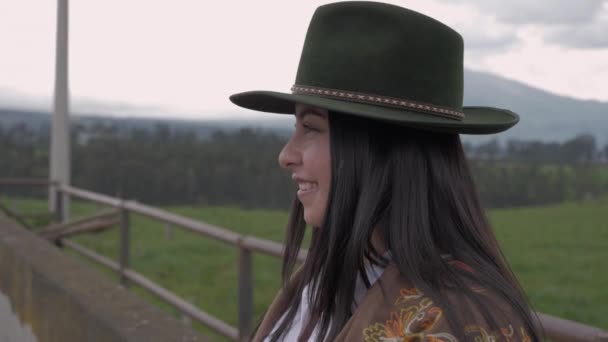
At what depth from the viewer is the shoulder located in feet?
3.91

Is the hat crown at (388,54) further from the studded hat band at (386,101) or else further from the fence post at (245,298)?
the fence post at (245,298)

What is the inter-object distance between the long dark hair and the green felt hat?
48 mm

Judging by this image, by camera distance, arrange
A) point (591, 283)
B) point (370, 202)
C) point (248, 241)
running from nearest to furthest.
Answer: point (370, 202)
point (248, 241)
point (591, 283)

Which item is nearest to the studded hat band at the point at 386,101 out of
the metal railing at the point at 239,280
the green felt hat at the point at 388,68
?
the green felt hat at the point at 388,68

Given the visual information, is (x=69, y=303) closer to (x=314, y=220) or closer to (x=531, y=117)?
(x=314, y=220)

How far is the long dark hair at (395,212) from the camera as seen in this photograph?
52.9 inches

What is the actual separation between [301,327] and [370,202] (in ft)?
1.22

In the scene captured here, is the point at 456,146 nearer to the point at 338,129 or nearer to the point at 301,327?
the point at 338,129

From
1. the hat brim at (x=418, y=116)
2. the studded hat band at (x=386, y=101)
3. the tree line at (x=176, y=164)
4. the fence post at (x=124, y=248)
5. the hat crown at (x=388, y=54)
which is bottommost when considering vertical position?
the tree line at (x=176, y=164)

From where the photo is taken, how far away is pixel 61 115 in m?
9.09

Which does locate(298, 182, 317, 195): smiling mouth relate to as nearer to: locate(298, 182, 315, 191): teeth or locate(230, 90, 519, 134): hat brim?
locate(298, 182, 315, 191): teeth

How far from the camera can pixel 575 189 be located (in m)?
25.4

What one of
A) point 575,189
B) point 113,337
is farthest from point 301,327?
point 575,189

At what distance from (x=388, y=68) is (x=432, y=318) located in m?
0.50
